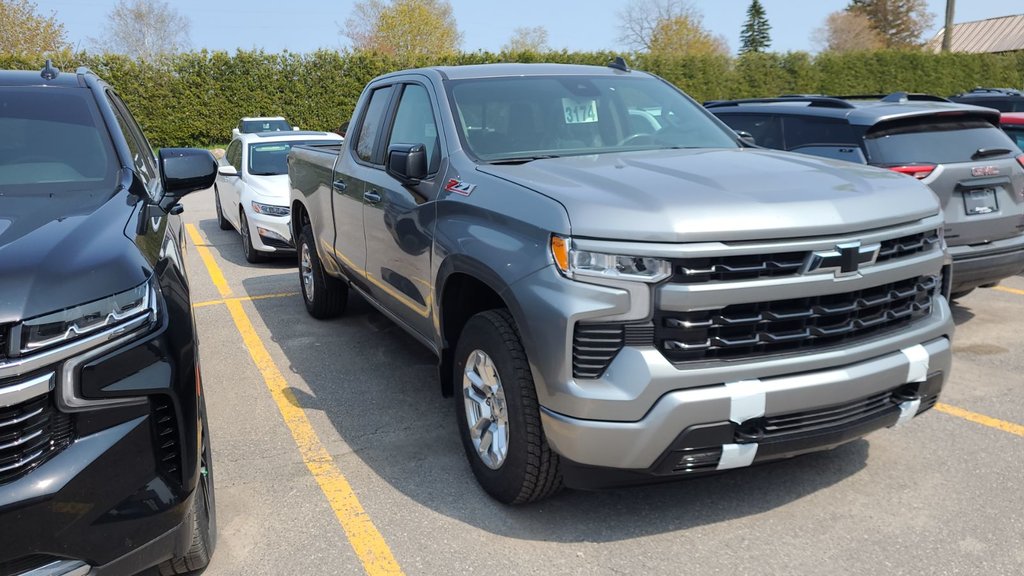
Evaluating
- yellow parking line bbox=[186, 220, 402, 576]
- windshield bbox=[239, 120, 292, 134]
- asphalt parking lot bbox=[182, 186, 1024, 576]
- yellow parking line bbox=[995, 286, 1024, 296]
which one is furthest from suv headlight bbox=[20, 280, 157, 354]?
windshield bbox=[239, 120, 292, 134]

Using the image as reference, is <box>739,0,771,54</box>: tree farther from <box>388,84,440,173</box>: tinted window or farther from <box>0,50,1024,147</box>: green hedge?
<box>388,84,440,173</box>: tinted window

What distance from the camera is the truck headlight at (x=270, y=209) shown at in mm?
9367

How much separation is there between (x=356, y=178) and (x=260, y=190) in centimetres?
490

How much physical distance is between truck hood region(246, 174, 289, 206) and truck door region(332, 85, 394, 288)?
13.0ft

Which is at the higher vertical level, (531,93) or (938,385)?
(531,93)

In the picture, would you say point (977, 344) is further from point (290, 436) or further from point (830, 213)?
point (290, 436)

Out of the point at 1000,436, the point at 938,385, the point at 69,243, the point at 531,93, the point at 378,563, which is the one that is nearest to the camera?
the point at 69,243

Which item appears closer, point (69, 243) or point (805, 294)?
point (69, 243)

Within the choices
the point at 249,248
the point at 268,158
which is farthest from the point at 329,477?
the point at 268,158

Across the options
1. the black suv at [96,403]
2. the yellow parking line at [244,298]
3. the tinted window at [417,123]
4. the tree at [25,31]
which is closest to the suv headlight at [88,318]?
the black suv at [96,403]

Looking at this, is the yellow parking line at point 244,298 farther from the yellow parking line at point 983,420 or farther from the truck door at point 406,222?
the yellow parking line at point 983,420

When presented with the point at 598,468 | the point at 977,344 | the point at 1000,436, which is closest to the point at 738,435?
the point at 598,468

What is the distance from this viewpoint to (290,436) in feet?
14.5

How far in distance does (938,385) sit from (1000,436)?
3.74ft
